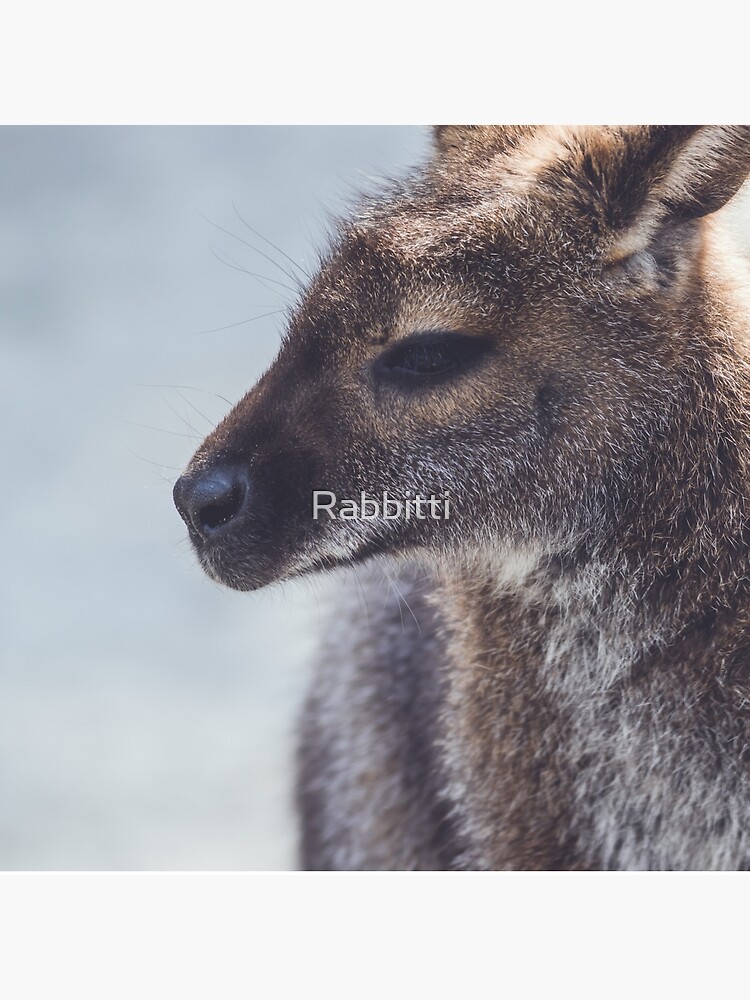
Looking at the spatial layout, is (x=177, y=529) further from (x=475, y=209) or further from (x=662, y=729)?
(x=662, y=729)

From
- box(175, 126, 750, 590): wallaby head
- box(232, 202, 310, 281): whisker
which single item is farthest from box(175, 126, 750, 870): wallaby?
box(232, 202, 310, 281): whisker

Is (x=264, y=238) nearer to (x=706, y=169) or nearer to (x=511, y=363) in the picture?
(x=511, y=363)

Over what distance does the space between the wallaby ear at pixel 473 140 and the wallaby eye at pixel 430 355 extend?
567 mm

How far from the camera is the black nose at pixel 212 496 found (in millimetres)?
2980

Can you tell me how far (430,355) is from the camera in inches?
116

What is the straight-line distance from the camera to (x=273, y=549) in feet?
9.93

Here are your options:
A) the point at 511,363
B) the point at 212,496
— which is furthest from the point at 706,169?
the point at 212,496

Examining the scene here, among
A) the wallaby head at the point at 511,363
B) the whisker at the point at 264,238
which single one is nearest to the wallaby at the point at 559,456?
the wallaby head at the point at 511,363

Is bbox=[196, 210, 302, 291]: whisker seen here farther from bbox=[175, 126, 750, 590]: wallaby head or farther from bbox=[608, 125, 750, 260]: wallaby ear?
bbox=[608, 125, 750, 260]: wallaby ear

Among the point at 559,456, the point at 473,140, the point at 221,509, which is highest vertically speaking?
the point at 473,140

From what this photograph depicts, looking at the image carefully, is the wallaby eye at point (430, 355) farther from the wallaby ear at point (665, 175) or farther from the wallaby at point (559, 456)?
the wallaby ear at point (665, 175)

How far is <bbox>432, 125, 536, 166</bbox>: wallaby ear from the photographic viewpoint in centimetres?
316

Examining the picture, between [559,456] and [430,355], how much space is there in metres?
0.42
